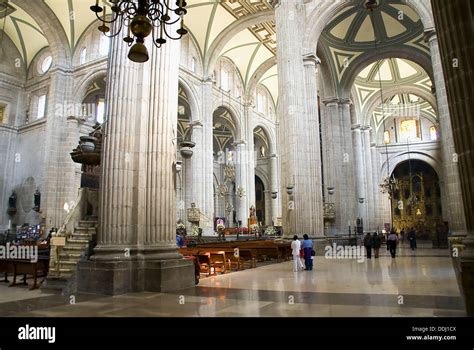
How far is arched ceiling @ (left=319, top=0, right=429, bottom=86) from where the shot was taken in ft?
69.6

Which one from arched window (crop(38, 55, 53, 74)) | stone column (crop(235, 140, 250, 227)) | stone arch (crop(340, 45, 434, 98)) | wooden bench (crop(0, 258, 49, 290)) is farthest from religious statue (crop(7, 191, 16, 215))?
stone arch (crop(340, 45, 434, 98))

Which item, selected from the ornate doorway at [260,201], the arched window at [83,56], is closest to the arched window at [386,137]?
the ornate doorway at [260,201]

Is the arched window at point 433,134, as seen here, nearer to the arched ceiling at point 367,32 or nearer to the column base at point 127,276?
the arched ceiling at point 367,32

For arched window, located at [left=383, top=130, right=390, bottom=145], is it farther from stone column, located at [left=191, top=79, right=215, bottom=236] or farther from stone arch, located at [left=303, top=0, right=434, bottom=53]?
stone arch, located at [left=303, top=0, right=434, bottom=53]

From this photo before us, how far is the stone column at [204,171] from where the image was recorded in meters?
24.9

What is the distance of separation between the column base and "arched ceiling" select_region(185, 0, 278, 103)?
2047 centimetres

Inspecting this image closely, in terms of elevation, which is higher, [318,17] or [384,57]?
[384,57]

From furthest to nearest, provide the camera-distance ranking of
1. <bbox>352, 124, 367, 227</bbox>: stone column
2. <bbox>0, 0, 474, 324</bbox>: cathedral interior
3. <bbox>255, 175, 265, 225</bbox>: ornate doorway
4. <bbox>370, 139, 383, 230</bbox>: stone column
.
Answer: <bbox>255, 175, 265, 225</bbox>: ornate doorway
<bbox>370, 139, 383, 230</bbox>: stone column
<bbox>352, 124, 367, 227</bbox>: stone column
<bbox>0, 0, 474, 324</bbox>: cathedral interior

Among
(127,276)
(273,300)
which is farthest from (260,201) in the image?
(273,300)

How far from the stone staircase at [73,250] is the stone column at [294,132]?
8.71 meters

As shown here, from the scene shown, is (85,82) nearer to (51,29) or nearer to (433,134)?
(51,29)

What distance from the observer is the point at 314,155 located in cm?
1589

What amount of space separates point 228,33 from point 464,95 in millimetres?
23726
